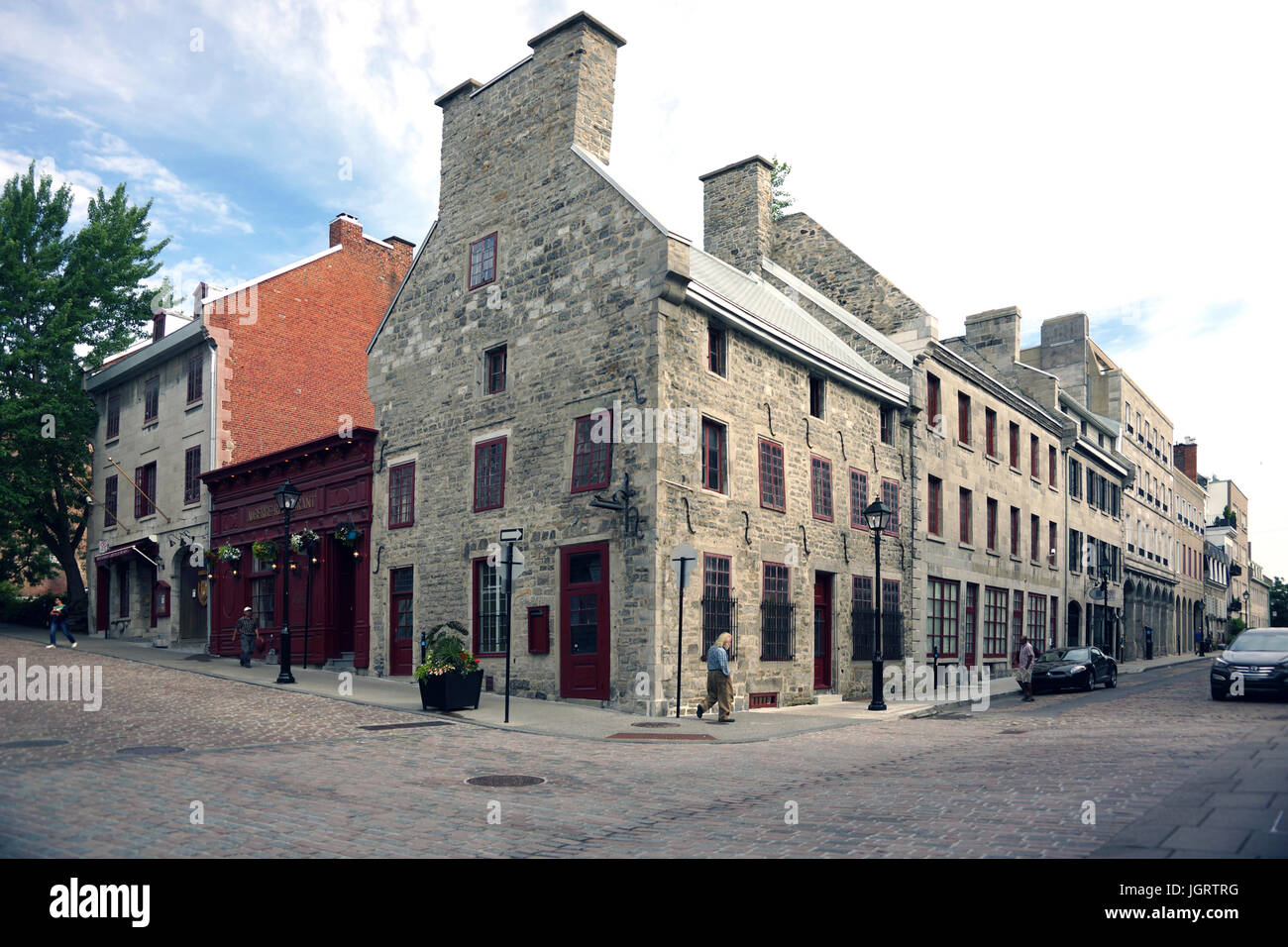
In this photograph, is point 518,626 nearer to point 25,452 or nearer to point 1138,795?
point 1138,795

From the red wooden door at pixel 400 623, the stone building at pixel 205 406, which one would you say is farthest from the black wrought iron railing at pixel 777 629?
the stone building at pixel 205 406

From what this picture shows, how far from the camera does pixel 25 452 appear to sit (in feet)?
109

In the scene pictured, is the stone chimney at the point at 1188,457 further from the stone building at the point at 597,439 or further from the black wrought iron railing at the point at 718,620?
the black wrought iron railing at the point at 718,620

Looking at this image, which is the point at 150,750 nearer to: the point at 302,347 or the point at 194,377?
the point at 194,377

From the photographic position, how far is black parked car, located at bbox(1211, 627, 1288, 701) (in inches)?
760

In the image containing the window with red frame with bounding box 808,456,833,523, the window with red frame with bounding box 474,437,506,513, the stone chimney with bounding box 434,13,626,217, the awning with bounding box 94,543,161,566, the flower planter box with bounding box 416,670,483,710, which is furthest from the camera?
the awning with bounding box 94,543,161,566

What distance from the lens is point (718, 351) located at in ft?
64.3

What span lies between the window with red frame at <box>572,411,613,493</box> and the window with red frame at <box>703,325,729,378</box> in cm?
260

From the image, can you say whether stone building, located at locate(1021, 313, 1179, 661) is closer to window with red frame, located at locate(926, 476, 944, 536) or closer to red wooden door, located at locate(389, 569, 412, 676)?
window with red frame, located at locate(926, 476, 944, 536)

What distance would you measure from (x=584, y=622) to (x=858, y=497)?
342 inches

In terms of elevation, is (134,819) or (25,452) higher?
(25,452)

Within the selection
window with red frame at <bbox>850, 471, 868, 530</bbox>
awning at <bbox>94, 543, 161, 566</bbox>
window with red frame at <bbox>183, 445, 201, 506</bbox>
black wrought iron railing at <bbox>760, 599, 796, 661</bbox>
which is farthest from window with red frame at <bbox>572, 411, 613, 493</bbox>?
awning at <bbox>94, 543, 161, 566</bbox>
